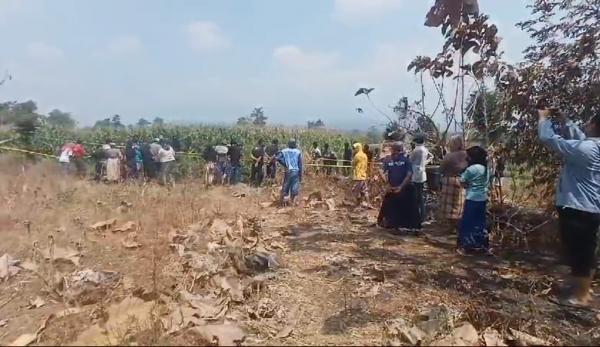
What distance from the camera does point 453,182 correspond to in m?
6.22

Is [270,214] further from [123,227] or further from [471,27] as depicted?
[471,27]

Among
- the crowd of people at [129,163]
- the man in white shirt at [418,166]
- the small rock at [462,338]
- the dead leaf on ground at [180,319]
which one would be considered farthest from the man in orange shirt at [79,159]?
the small rock at [462,338]

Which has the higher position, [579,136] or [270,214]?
[579,136]

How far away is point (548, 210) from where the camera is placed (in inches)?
235

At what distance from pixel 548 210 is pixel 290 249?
3.22 metres

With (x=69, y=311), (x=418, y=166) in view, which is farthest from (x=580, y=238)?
(x=69, y=311)

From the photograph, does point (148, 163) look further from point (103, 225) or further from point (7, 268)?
point (7, 268)

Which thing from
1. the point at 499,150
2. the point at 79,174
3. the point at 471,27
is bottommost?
the point at 79,174

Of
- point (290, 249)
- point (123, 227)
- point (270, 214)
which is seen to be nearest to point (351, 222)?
point (270, 214)

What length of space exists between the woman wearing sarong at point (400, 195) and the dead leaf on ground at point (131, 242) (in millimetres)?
3241

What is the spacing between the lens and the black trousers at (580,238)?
3.68 meters

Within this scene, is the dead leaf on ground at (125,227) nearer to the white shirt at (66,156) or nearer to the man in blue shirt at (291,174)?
the man in blue shirt at (291,174)

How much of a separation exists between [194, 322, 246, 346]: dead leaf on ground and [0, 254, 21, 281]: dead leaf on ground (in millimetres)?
2898

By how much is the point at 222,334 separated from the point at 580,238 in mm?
2798
